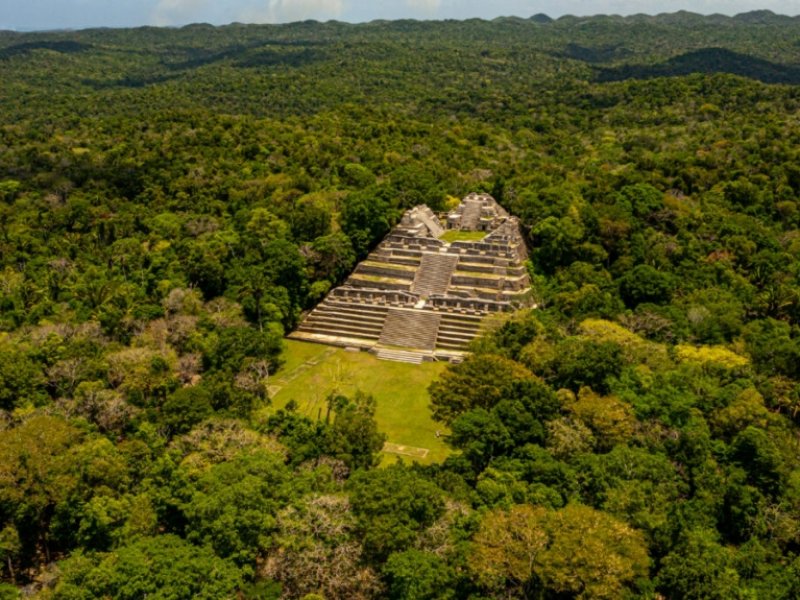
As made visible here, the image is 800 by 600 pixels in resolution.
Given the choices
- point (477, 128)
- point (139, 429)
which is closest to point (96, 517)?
point (139, 429)

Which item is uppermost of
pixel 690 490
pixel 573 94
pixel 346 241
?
pixel 573 94

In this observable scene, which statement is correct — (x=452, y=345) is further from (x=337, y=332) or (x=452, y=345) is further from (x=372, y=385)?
(x=337, y=332)

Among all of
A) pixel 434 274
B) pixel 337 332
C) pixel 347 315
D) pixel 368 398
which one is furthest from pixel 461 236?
pixel 368 398

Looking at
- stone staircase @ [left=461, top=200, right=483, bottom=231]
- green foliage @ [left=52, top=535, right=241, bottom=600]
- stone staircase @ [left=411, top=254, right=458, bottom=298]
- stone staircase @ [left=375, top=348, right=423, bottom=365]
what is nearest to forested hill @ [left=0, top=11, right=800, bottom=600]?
green foliage @ [left=52, top=535, right=241, bottom=600]

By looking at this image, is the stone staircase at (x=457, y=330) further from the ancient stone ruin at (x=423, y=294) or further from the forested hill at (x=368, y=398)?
the forested hill at (x=368, y=398)

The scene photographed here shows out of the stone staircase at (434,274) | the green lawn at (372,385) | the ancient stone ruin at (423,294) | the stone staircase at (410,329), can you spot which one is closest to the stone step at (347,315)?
the ancient stone ruin at (423,294)

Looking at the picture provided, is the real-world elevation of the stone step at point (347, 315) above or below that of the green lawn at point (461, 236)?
below

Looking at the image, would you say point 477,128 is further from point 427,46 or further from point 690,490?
point 427,46

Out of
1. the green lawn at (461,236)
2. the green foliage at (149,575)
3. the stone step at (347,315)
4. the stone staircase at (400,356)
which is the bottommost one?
the stone staircase at (400,356)
